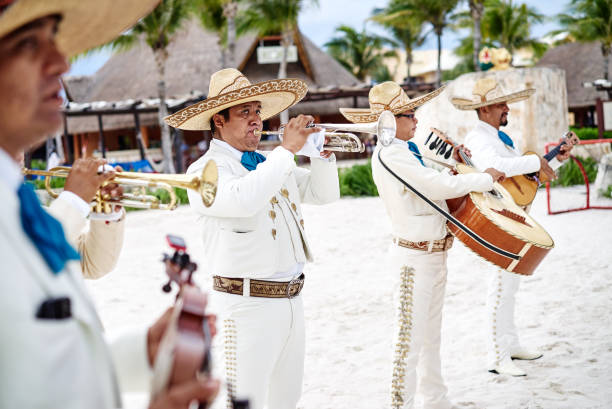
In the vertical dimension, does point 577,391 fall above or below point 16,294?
below

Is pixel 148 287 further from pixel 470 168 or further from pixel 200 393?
pixel 200 393

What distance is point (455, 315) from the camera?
243 inches

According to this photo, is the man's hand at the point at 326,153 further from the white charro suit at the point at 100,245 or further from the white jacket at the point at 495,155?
the white jacket at the point at 495,155

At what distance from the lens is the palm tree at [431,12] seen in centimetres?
3170

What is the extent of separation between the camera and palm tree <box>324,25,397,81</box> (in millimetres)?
45156

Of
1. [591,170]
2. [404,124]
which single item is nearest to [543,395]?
[404,124]

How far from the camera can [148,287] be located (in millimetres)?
7816

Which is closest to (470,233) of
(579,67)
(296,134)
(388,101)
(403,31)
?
(388,101)

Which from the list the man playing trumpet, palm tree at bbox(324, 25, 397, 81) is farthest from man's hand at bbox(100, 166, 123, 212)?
palm tree at bbox(324, 25, 397, 81)

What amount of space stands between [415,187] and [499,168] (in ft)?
4.56

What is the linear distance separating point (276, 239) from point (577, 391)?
259 cm

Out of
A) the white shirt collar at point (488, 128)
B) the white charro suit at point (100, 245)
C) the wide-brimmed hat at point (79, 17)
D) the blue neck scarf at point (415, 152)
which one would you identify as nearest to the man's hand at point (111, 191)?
the white charro suit at point (100, 245)

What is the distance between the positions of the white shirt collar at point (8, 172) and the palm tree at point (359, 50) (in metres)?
44.7

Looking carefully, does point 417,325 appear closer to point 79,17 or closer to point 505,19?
point 79,17
